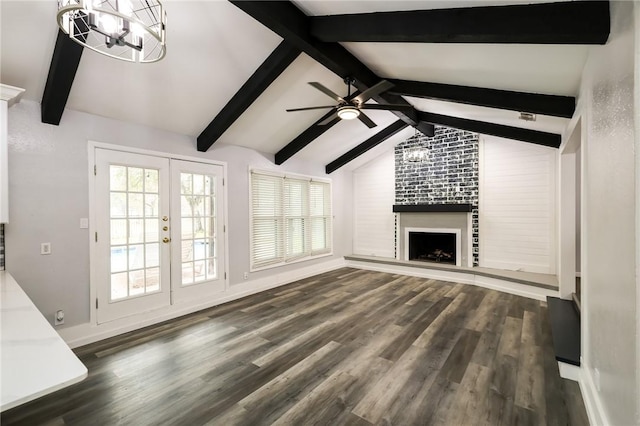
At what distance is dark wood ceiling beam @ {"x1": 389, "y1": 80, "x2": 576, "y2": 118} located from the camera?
2800 millimetres

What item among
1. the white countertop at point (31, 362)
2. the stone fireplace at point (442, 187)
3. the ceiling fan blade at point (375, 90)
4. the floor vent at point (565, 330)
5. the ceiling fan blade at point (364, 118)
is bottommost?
the floor vent at point (565, 330)

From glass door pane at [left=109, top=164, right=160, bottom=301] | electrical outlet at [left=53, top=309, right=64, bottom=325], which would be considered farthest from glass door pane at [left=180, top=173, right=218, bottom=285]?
electrical outlet at [left=53, top=309, right=64, bottom=325]

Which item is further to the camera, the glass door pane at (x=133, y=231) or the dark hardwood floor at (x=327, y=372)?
the glass door pane at (x=133, y=231)

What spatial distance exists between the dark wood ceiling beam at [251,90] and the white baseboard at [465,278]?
15.0 feet

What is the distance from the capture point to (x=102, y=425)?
1.85 meters

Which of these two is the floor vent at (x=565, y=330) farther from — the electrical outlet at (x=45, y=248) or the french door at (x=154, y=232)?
the electrical outlet at (x=45, y=248)

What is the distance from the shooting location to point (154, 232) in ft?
11.8

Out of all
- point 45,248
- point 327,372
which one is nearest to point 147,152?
point 45,248

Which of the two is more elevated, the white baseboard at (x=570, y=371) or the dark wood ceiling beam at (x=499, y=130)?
the dark wood ceiling beam at (x=499, y=130)

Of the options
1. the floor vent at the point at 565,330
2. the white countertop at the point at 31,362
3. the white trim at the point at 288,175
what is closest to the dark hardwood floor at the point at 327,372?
the floor vent at the point at 565,330

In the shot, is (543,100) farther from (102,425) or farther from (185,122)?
(102,425)

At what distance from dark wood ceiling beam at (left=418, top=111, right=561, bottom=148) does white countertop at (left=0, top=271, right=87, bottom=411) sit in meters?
5.53

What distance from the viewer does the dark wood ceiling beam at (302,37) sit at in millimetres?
2262

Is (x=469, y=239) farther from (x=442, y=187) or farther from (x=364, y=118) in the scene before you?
(x=364, y=118)
